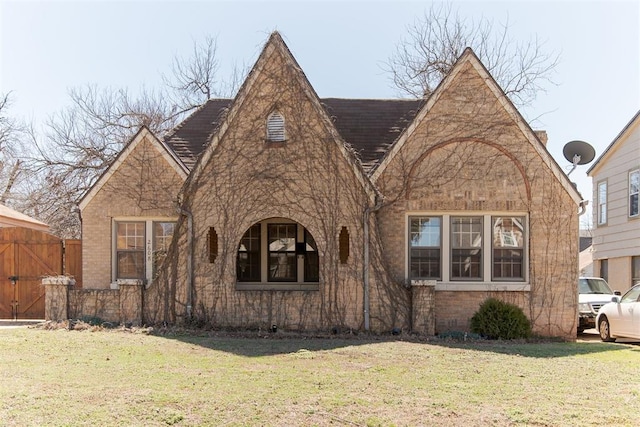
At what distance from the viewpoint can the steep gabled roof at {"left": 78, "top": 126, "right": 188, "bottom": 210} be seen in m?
15.1

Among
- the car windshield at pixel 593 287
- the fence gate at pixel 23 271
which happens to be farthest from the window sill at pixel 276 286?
the car windshield at pixel 593 287

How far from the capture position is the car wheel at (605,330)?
50.0 ft

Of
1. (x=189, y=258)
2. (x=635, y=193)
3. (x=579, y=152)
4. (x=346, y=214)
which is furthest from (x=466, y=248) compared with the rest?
(x=635, y=193)

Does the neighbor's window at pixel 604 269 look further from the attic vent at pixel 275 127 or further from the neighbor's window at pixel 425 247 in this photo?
the attic vent at pixel 275 127

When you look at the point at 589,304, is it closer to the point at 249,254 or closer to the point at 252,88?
the point at 249,254

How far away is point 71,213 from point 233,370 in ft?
75.9

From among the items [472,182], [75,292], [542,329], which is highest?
[472,182]

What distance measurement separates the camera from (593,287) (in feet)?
62.2

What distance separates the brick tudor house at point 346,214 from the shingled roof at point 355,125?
203mm

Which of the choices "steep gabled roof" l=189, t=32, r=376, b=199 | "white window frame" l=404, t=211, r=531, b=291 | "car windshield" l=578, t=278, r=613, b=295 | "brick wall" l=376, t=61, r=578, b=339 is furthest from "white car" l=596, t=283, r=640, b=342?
"steep gabled roof" l=189, t=32, r=376, b=199

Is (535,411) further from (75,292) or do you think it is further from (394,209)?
(75,292)

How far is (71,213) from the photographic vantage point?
28.9 meters

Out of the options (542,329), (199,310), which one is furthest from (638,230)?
(199,310)

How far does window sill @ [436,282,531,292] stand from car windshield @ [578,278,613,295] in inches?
228
